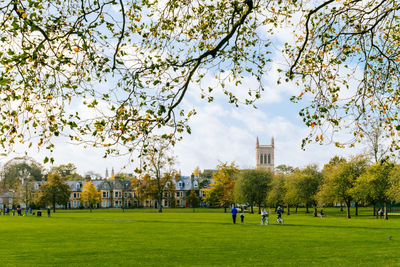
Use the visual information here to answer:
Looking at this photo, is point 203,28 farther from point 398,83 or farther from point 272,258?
point 272,258

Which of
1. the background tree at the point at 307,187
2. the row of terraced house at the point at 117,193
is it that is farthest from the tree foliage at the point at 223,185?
the row of terraced house at the point at 117,193

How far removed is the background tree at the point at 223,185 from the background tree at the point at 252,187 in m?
8.65

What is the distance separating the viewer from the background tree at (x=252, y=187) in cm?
8388

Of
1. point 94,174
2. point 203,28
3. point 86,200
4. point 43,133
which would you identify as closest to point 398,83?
point 203,28

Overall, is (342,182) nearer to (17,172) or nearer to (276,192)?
(276,192)

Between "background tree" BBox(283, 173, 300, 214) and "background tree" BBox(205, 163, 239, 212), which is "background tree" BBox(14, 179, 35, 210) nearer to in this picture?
"background tree" BBox(205, 163, 239, 212)

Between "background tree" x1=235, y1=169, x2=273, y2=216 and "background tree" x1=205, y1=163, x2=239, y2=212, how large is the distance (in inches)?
341

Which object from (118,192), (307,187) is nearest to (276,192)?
(307,187)

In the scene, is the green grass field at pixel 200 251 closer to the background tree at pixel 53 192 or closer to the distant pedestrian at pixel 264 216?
the distant pedestrian at pixel 264 216

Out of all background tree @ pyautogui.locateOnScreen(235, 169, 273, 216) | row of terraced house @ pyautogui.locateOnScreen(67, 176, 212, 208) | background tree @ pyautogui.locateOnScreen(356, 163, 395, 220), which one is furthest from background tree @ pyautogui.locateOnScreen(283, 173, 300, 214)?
row of terraced house @ pyautogui.locateOnScreen(67, 176, 212, 208)

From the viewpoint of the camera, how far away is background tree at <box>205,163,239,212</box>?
93.8 metres

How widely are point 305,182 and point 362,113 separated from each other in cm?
6305

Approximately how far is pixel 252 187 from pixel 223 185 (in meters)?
12.7

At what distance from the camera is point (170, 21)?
1435 cm
